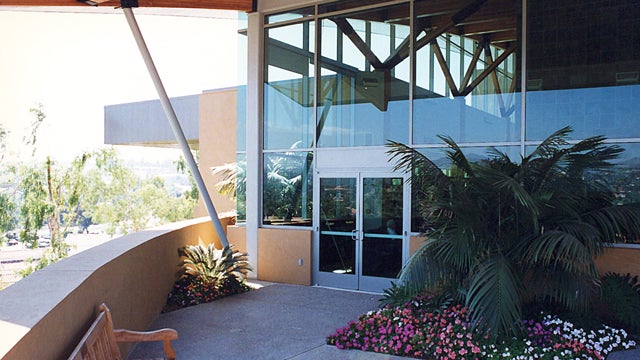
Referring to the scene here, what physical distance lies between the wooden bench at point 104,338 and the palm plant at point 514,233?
9.69ft

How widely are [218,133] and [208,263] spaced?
9.80m

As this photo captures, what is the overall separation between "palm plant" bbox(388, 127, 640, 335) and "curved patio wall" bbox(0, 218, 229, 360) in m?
3.12

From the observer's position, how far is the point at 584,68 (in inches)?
318

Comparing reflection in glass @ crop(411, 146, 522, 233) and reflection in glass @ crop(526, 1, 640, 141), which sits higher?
reflection in glass @ crop(526, 1, 640, 141)

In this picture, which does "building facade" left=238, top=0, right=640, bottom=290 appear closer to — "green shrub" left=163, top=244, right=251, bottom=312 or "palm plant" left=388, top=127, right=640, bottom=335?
"palm plant" left=388, top=127, right=640, bottom=335

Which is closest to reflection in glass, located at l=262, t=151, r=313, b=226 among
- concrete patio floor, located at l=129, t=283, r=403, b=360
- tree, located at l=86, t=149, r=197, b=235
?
concrete patio floor, located at l=129, t=283, r=403, b=360

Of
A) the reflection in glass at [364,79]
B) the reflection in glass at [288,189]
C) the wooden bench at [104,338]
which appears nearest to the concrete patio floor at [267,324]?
the wooden bench at [104,338]

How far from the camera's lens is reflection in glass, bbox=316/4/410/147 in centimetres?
966

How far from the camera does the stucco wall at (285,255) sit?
1040 cm

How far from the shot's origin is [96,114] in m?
41.1

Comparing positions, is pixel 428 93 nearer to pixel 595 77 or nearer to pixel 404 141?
pixel 404 141

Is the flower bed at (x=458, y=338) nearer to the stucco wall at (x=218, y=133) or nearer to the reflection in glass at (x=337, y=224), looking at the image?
the reflection in glass at (x=337, y=224)

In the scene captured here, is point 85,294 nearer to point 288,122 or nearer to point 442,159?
point 442,159

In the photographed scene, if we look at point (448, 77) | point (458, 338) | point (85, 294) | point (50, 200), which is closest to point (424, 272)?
point (458, 338)
